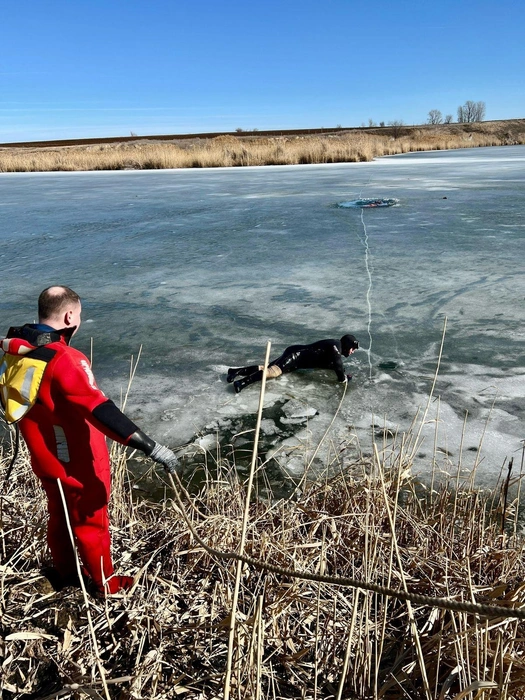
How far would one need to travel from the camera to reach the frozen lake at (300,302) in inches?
114

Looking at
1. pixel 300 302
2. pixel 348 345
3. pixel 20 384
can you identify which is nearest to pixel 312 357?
pixel 348 345

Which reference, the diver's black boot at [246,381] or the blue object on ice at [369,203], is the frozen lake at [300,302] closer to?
the diver's black boot at [246,381]

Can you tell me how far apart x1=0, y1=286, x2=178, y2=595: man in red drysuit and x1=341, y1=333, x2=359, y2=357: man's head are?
78.8 inches

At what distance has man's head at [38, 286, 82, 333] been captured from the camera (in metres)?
1.67

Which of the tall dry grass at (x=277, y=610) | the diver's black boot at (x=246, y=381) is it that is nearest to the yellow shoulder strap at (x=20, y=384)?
the tall dry grass at (x=277, y=610)

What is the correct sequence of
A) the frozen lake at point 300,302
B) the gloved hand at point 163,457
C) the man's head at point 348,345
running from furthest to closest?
the man's head at point 348,345
the frozen lake at point 300,302
the gloved hand at point 163,457

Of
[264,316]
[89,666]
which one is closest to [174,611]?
[89,666]

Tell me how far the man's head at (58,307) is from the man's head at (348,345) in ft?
6.78

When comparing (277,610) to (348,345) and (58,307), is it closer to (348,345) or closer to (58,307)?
(58,307)

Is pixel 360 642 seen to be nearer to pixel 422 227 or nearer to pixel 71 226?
pixel 422 227

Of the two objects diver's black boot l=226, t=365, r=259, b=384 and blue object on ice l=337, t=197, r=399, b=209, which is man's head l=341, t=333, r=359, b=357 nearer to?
diver's black boot l=226, t=365, r=259, b=384

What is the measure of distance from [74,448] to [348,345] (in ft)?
6.93

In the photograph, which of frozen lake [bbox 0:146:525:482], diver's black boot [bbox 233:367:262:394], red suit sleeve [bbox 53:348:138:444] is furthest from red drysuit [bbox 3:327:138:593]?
diver's black boot [bbox 233:367:262:394]

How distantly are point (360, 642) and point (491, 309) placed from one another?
10.6ft
